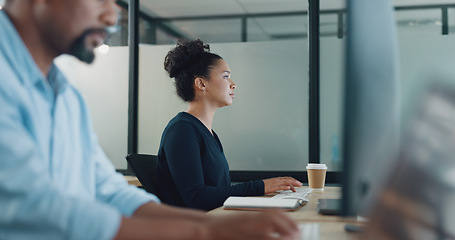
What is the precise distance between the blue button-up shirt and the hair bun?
3.91 feet

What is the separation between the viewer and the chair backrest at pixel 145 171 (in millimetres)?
1615

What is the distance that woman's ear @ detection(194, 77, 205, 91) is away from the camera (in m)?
2.03

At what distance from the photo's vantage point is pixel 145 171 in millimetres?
1652

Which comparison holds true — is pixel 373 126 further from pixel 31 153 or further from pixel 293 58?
pixel 293 58

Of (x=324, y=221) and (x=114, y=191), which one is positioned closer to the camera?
(x=114, y=191)

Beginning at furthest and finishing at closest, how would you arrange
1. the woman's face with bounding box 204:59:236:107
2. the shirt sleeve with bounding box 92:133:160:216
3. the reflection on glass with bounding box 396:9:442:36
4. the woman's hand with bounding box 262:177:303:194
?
the reflection on glass with bounding box 396:9:442:36, the woman's face with bounding box 204:59:236:107, the woman's hand with bounding box 262:177:303:194, the shirt sleeve with bounding box 92:133:160:216

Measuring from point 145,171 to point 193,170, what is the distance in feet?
0.65

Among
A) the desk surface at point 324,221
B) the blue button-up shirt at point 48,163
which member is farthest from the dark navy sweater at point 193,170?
the blue button-up shirt at point 48,163

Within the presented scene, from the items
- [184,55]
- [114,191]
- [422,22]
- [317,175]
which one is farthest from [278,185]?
[422,22]

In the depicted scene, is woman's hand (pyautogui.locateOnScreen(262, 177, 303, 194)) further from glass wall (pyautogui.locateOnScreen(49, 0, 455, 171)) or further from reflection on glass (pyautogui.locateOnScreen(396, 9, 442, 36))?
reflection on glass (pyautogui.locateOnScreen(396, 9, 442, 36))

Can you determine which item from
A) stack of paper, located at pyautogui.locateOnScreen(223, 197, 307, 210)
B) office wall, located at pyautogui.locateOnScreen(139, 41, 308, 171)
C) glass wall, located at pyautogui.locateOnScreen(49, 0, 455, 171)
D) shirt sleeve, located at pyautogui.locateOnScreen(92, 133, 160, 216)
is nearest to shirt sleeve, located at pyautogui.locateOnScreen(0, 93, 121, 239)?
shirt sleeve, located at pyautogui.locateOnScreen(92, 133, 160, 216)

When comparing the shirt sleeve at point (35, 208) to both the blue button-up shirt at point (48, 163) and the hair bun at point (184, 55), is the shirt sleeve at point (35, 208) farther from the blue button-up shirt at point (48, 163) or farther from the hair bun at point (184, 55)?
the hair bun at point (184, 55)

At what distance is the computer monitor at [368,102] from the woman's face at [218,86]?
4.48ft

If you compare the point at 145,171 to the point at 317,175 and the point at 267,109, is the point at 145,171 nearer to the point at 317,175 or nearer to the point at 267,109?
the point at 317,175
